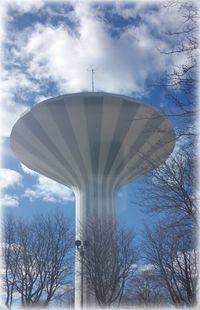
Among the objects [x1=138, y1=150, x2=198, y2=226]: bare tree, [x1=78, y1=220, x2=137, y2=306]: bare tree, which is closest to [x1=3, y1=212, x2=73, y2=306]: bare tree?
[x1=78, y1=220, x2=137, y2=306]: bare tree

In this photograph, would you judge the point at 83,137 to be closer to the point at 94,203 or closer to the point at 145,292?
the point at 94,203

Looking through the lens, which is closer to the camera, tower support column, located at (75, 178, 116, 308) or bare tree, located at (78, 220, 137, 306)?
bare tree, located at (78, 220, 137, 306)

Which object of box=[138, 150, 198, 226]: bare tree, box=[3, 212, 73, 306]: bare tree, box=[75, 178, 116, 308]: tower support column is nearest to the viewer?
box=[138, 150, 198, 226]: bare tree

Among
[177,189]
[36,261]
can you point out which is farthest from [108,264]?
[177,189]

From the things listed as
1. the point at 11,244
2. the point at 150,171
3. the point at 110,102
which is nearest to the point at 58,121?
the point at 110,102

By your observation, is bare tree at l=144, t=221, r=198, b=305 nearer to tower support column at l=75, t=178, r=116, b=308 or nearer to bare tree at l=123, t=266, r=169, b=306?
bare tree at l=123, t=266, r=169, b=306

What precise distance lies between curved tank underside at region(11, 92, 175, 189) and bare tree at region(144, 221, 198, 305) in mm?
5735

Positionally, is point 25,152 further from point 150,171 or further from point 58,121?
point 150,171

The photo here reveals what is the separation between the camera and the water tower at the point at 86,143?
24734 mm

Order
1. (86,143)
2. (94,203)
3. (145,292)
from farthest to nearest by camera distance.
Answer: (94,203) → (86,143) → (145,292)

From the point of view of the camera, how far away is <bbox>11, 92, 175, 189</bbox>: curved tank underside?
24734 millimetres

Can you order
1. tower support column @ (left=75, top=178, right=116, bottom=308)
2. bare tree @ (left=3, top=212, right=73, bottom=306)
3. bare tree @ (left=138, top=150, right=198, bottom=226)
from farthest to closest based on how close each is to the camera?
tower support column @ (left=75, top=178, right=116, bottom=308) → bare tree @ (left=3, top=212, right=73, bottom=306) → bare tree @ (left=138, top=150, right=198, bottom=226)

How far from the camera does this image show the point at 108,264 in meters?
19.8

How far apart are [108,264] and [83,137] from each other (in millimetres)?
8662
